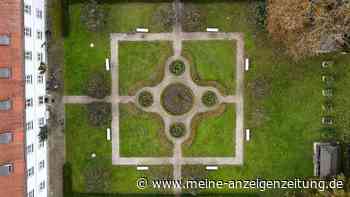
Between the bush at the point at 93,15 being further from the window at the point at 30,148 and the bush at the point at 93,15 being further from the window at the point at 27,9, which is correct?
the window at the point at 30,148

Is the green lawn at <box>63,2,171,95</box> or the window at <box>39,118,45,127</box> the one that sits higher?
the green lawn at <box>63,2,171,95</box>

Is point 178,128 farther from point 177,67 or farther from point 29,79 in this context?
point 29,79

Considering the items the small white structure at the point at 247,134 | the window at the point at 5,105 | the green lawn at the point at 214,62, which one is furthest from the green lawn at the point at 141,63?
the window at the point at 5,105

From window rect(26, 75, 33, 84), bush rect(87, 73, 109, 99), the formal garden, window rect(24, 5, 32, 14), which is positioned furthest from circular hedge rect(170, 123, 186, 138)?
window rect(24, 5, 32, 14)

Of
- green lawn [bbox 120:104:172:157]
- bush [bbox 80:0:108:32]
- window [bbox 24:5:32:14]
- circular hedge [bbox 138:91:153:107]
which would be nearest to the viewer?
window [bbox 24:5:32:14]

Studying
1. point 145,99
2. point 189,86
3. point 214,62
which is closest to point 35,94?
point 145,99

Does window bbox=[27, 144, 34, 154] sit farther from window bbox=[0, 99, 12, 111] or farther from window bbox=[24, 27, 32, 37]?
window bbox=[24, 27, 32, 37]
